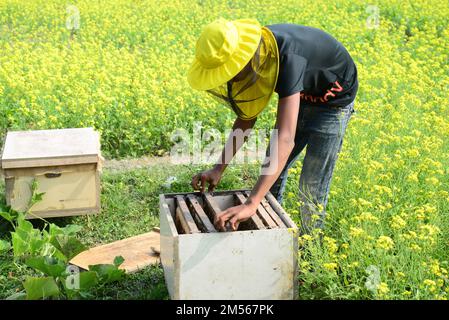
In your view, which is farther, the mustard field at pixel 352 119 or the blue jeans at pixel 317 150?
the blue jeans at pixel 317 150

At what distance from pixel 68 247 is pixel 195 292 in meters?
1.08

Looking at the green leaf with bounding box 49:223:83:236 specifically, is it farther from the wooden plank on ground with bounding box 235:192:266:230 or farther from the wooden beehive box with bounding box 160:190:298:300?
the wooden plank on ground with bounding box 235:192:266:230

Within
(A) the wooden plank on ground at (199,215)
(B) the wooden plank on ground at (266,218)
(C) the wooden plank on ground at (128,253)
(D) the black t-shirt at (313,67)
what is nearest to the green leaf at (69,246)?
(C) the wooden plank on ground at (128,253)

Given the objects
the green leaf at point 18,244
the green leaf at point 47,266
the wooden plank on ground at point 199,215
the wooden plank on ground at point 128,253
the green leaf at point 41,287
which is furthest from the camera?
the wooden plank on ground at point 128,253

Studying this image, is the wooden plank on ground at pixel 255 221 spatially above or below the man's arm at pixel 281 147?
below

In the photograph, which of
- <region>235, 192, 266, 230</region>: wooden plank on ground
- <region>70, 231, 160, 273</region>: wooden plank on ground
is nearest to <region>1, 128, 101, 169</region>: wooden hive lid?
<region>70, 231, 160, 273</region>: wooden plank on ground

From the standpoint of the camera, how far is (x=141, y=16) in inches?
397

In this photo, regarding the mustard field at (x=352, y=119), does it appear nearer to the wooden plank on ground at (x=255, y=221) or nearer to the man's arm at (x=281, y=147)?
the wooden plank on ground at (x=255, y=221)

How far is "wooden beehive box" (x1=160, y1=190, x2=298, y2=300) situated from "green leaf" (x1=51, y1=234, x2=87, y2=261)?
2.65ft

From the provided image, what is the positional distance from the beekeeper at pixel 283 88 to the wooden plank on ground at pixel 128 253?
666 millimetres

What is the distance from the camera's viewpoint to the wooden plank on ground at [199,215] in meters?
3.30

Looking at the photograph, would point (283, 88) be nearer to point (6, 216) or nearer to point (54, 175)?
point (54, 175)

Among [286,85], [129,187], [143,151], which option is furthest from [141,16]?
[286,85]

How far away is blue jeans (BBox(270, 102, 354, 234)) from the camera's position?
12.2 ft
